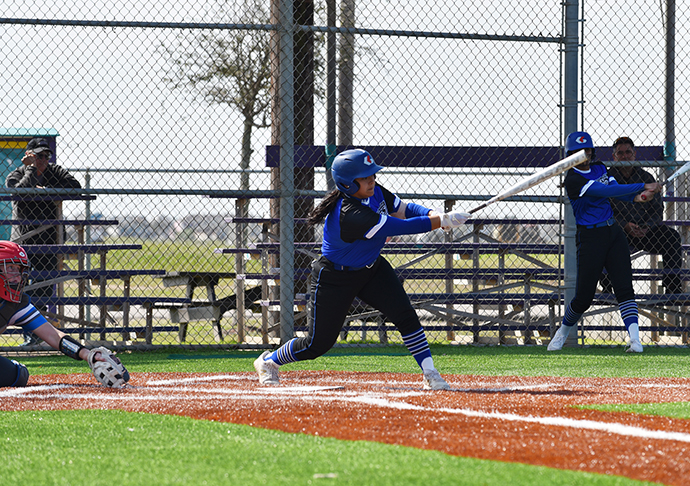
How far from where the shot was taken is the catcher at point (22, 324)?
5.59 m

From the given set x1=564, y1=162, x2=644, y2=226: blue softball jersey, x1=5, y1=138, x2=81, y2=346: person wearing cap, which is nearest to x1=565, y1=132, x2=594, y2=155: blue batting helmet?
x1=564, y1=162, x2=644, y2=226: blue softball jersey

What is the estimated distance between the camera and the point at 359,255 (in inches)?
214

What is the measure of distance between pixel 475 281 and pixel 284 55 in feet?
13.3

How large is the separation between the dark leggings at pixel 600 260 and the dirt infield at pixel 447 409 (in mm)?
2056

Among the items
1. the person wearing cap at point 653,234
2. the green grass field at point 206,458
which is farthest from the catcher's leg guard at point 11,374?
the person wearing cap at point 653,234

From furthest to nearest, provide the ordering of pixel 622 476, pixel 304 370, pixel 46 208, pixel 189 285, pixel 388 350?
pixel 189 285, pixel 46 208, pixel 388 350, pixel 304 370, pixel 622 476

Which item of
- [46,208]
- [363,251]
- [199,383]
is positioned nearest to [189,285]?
[46,208]

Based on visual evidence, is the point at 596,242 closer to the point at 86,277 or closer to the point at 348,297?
the point at 348,297

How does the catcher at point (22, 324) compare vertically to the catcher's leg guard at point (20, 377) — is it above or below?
above

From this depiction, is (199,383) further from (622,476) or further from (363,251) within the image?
(622,476)

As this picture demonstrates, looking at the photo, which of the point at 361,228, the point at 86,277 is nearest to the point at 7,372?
the point at 361,228

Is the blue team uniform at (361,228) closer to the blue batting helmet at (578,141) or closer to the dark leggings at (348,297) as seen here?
the dark leggings at (348,297)

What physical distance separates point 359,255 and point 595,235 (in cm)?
356

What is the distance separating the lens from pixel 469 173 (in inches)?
434
